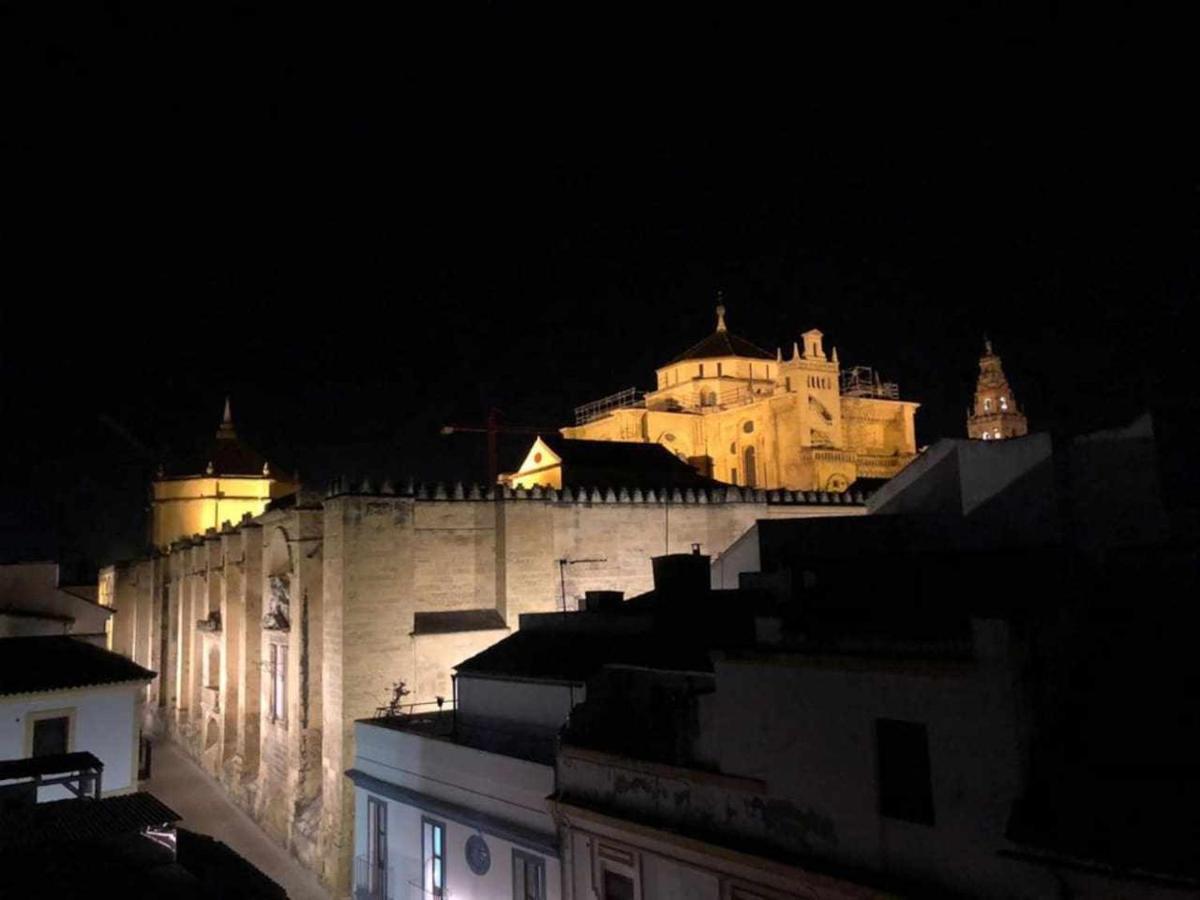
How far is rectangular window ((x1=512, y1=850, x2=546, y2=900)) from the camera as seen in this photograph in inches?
468

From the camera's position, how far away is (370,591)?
20.5 m

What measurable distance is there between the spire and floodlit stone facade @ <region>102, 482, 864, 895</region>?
2190cm

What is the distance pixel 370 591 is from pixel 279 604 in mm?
5227

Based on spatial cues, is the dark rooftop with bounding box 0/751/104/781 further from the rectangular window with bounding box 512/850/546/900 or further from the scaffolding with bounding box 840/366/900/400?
the scaffolding with bounding box 840/366/900/400

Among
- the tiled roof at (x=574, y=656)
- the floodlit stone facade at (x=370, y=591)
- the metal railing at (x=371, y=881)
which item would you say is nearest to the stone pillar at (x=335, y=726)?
the floodlit stone facade at (x=370, y=591)

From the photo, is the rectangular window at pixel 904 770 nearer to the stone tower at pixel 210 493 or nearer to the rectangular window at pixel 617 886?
the rectangular window at pixel 617 886

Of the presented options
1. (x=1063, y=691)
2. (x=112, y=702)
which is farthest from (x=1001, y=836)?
(x=112, y=702)

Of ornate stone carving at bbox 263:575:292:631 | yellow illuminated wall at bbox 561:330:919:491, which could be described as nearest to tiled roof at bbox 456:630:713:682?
ornate stone carving at bbox 263:575:292:631

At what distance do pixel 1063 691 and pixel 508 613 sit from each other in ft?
51.5

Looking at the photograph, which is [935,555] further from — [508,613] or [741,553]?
[508,613]

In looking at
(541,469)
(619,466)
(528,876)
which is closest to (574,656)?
(528,876)

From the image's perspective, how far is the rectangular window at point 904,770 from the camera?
8086 millimetres

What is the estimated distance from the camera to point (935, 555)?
14.1 meters

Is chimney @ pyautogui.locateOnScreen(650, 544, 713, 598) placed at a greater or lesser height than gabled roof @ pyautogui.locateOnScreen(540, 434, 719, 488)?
lesser
